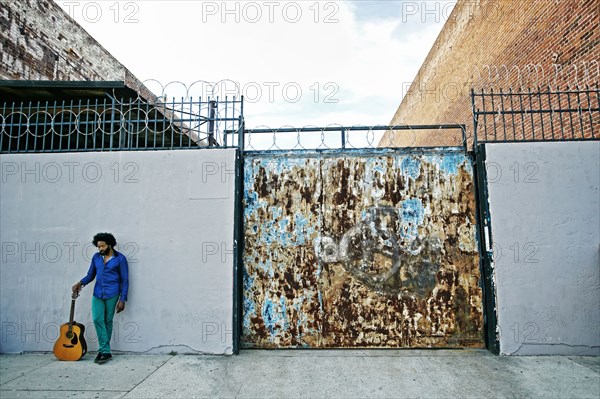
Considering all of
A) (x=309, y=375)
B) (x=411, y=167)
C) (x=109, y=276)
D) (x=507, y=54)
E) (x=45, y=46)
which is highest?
(x=45, y=46)

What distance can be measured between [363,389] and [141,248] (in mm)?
3154

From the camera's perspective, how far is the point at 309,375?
3766 mm

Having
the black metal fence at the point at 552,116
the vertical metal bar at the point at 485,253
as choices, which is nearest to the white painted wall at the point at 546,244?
the vertical metal bar at the point at 485,253

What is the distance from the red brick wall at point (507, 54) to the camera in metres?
6.46

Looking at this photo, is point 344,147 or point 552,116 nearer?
point 344,147

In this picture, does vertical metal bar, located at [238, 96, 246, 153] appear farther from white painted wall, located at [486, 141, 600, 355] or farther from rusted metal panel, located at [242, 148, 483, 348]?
white painted wall, located at [486, 141, 600, 355]

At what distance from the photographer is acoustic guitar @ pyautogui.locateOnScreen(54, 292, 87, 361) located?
4270mm

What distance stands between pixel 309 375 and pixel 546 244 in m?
3.27

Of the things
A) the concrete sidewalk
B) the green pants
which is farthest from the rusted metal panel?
the green pants

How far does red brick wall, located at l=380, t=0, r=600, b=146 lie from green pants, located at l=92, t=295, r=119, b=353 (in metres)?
4.13

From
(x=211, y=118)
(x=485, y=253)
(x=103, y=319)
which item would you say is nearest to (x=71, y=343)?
(x=103, y=319)

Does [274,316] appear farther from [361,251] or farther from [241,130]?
[241,130]

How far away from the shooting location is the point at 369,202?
15.6ft

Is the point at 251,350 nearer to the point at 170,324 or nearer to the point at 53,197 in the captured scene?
the point at 170,324
